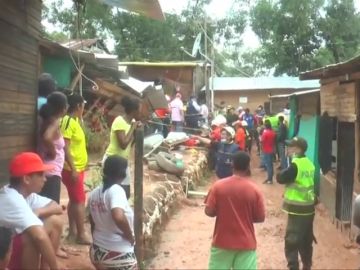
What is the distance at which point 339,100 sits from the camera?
10039 mm

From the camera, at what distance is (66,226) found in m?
6.48

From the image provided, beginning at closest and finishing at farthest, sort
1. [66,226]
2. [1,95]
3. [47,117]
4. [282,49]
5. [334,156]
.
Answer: [1,95] → [47,117] → [66,226] → [334,156] → [282,49]

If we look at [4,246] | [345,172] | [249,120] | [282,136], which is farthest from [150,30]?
[4,246]

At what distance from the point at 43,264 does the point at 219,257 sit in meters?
1.88

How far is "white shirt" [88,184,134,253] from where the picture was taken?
4.12 metres

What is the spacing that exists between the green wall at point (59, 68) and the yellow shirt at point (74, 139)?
433 cm

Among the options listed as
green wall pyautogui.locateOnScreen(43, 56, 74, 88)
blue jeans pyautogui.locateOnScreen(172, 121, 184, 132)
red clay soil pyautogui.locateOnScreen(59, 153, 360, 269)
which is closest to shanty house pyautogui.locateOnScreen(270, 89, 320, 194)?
red clay soil pyautogui.locateOnScreen(59, 153, 360, 269)

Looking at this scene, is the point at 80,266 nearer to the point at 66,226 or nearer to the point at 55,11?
the point at 66,226

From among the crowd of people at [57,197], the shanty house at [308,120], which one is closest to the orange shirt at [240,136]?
the shanty house at [308,120]

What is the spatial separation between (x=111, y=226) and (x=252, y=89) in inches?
1039

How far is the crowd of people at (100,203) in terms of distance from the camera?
139 inches

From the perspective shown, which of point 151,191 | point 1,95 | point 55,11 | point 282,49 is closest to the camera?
point 1,95

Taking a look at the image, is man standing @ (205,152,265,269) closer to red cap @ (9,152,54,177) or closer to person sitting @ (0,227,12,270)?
red cap @ (9,152,54,177)

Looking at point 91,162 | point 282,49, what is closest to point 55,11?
point 282,49
